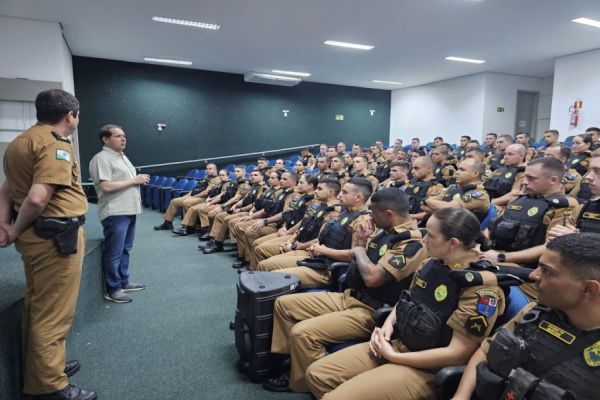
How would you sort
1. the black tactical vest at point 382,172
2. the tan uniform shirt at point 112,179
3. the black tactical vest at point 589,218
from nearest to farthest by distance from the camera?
the black tactical vest at point 589,218 → the tan uniform shirt at point 112,179 → the black tactical vest at point 382,172

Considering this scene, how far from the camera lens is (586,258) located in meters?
1.02

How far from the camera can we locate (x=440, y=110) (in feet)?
35.7

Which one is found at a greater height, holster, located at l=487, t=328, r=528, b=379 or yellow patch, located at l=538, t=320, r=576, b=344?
yellow patch, located at l=538, t=320, r=576, b=344

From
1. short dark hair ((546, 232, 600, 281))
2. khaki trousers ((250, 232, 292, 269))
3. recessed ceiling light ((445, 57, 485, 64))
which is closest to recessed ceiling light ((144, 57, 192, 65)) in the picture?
recessed ceiling light ((445, 57, 485, 64))

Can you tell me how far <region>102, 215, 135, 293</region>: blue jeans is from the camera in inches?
118

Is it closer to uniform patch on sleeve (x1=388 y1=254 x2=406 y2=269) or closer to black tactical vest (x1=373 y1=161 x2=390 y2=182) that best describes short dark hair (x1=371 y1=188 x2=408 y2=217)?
uniform patch on sleeve (x1=388 y1=254 x2=406 y2=269)

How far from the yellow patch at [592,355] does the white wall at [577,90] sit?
8.38 m

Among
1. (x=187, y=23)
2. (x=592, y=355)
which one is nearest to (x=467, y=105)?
(x=187, y=23)

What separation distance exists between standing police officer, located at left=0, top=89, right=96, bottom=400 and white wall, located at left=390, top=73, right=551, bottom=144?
10.1 meters

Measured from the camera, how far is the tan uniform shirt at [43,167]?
1663 millimetres

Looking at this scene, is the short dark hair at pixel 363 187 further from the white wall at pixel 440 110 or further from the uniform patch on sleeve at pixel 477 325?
the white wall at pixel 440 110

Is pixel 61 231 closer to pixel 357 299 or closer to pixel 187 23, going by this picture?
pixel 357 299

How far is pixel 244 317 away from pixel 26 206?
1.23 metres

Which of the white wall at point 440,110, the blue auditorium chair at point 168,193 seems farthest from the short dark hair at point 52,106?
the white wall at point 440,110
